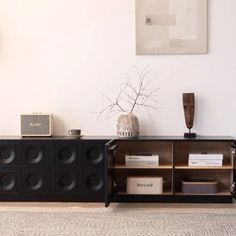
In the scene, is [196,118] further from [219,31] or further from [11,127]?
[11,127]

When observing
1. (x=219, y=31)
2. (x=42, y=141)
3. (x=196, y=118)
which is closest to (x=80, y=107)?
(x=42, y=141)

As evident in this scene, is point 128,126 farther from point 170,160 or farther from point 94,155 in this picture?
point 170,160

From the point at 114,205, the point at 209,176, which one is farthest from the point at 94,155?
the point at 209,176

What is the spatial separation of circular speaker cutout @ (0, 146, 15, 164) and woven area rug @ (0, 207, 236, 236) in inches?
15.9

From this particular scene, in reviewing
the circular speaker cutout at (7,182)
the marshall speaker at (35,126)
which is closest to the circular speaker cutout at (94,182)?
the marshall speaker at (35,126)

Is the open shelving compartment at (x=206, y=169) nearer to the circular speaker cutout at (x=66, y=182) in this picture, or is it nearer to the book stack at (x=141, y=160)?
the book stack at (x=141, y=160)

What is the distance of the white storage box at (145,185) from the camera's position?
11.1ft

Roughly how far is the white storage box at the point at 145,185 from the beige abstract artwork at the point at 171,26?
114cm

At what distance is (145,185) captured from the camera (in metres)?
3.39

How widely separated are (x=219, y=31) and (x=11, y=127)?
2116mm

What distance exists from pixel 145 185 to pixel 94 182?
436 millimetres

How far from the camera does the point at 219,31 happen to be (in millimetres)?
3586

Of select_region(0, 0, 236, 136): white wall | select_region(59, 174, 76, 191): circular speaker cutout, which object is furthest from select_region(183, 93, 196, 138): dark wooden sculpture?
select_region(59, 174, 76, 191): circular speaker cutout

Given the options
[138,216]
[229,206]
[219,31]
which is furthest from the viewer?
[219,31]
